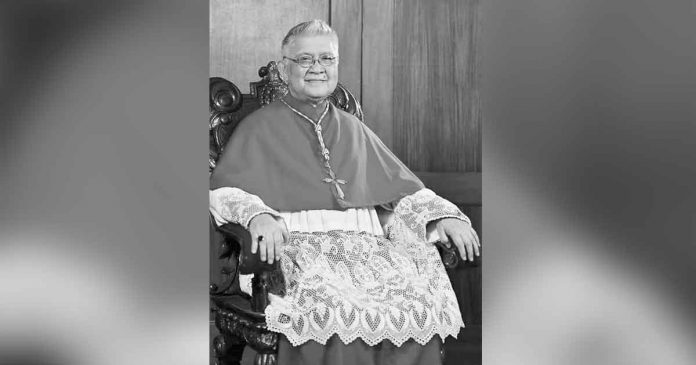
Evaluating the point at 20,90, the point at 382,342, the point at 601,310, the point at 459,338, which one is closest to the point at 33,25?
the point at 20,90

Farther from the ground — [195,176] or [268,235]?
[195,176]

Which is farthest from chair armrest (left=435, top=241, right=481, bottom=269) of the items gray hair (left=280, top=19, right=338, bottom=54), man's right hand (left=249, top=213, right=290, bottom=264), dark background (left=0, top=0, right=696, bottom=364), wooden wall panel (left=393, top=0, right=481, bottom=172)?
dark background (left=0, top=0, right=696, bottom=364)

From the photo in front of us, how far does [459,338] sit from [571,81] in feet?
8.69

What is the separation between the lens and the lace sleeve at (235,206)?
245cm

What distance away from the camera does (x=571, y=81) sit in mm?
918

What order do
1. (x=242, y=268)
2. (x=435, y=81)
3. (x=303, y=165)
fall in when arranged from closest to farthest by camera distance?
(x=242, y=268) → (x=303, y=165) → (x=435, y=81)

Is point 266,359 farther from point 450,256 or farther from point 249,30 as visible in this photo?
point 249,30

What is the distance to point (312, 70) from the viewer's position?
2787 mm

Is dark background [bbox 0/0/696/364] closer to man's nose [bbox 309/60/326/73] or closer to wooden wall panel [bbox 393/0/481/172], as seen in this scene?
man's nose [bbox 309/60/326/73]

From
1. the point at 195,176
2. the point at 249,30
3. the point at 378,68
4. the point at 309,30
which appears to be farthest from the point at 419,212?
the point at 195,176

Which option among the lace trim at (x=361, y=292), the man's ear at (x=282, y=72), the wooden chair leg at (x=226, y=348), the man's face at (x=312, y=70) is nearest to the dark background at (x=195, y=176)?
the lace trim at (x=361, y=292)

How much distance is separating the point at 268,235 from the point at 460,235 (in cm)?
52

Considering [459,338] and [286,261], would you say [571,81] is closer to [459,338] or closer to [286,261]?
[286,261]

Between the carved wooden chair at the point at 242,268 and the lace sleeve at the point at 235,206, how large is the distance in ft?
0.08
